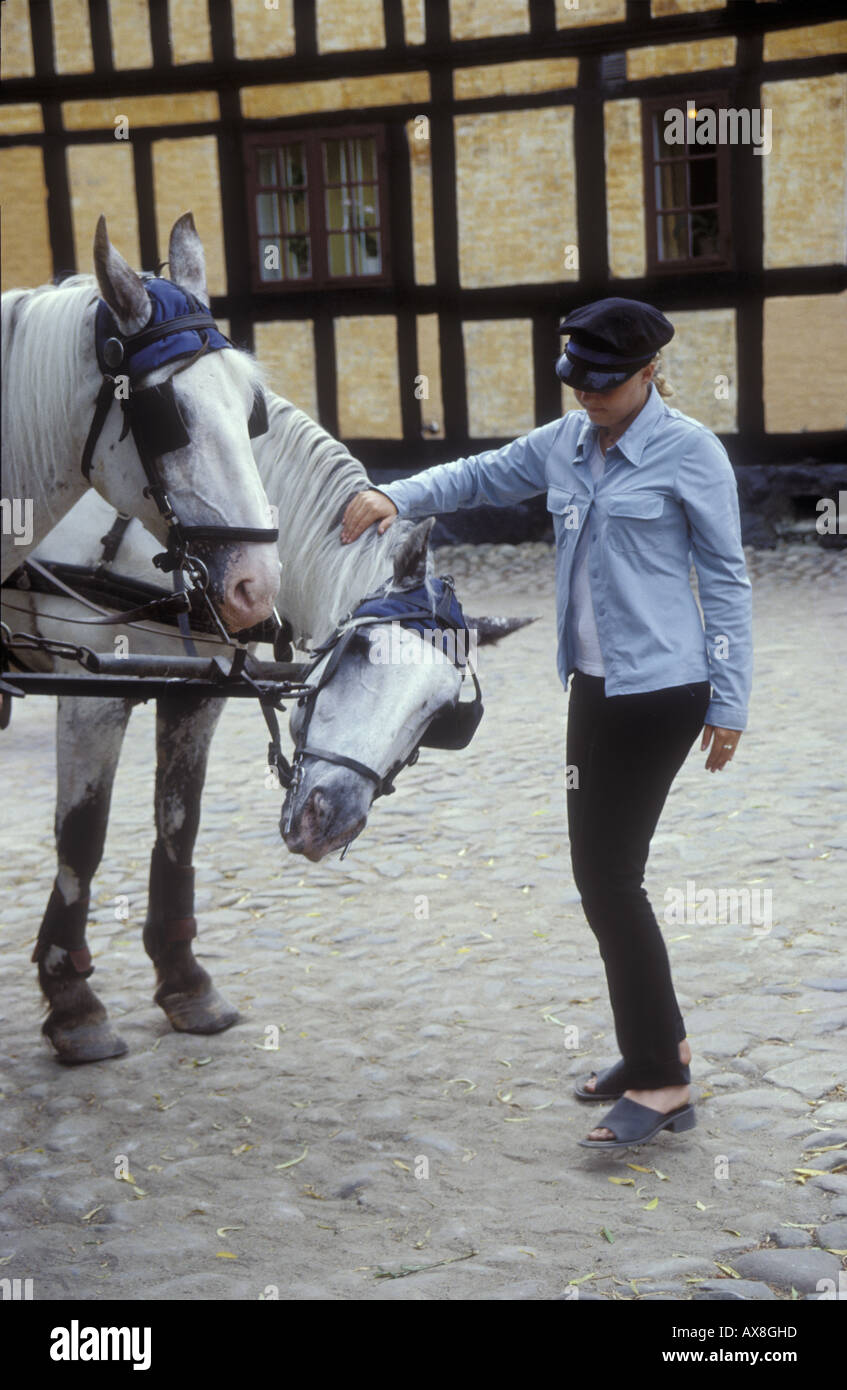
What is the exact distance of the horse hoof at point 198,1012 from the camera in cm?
423

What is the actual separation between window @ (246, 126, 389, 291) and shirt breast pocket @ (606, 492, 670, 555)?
11187 millimetres

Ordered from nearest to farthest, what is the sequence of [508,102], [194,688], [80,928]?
[194,688]
[80,928]
[508,102]

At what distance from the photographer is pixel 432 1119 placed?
143 inches

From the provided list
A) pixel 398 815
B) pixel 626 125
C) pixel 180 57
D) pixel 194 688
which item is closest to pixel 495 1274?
pixel 194 688

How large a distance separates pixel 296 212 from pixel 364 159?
2.83ft

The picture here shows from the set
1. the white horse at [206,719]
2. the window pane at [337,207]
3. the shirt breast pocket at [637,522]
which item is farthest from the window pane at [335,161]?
the shirt breast pocket at [637,522]

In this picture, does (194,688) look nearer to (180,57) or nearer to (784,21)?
(784,21)

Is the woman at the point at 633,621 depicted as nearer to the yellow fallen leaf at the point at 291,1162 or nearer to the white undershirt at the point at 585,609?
the white undershirt at the point at 585,609

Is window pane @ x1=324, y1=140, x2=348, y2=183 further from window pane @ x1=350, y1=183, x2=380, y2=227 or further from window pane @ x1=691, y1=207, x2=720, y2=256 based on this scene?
window pane @ x1=691, y1=207, x2=720, y2=256

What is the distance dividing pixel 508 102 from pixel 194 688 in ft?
36.8

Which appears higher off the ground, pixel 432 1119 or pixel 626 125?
pixel 626 125

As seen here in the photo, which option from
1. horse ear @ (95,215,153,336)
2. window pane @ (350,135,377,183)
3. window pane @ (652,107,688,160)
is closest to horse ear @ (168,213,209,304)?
horse ear @ (95,215,153,336)

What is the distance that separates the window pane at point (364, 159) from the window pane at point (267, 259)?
3.42 feet

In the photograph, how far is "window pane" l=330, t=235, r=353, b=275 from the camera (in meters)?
13.9
